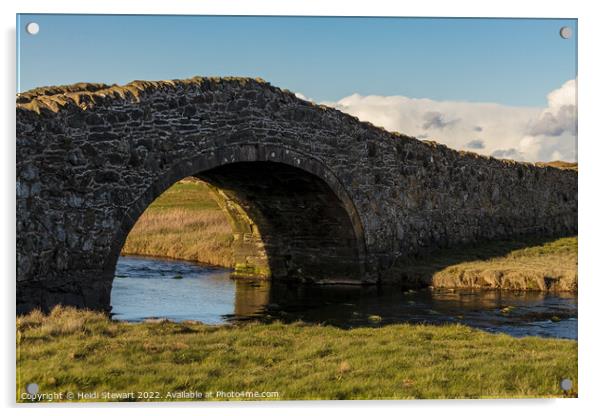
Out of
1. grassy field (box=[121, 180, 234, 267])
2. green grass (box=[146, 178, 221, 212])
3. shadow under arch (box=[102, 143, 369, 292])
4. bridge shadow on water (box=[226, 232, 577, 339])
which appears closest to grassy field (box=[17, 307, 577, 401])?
bridge shadow on water (box=[226, 232, 577, 339])

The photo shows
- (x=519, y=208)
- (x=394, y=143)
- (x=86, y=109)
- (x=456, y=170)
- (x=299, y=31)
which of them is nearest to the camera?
(x=299, y=31)

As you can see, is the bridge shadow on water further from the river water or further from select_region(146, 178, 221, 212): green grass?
select_region(146, 178, 221, 212): green grass

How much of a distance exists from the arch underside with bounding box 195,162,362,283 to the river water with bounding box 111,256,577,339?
84cm

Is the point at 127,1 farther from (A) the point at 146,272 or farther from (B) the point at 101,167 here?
(A) the point at 146,272

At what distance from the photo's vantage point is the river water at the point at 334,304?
16188 mm

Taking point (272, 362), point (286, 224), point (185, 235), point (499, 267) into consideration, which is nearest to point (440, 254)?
point (499, 267)

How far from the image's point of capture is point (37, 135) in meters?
13.1

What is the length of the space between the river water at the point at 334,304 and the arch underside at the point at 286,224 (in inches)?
33.1

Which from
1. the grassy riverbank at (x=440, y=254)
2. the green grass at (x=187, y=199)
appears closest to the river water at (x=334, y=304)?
the grassy riverbank at (x=440, y=254)

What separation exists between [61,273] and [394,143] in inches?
486

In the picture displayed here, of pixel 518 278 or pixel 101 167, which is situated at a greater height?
pixel 101 167

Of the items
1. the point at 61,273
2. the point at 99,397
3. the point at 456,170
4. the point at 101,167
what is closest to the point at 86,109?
the point at 101,167

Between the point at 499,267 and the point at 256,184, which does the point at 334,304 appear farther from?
the point at 499,267

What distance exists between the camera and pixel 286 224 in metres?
23.2
